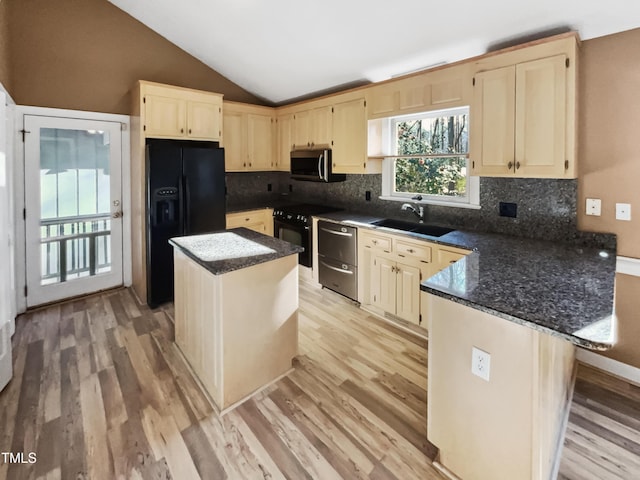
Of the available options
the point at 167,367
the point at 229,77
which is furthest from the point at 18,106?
the point at 167,367

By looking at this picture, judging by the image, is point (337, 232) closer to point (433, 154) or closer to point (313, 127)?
point (433, 154)

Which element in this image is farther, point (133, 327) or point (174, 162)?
point (174, 162)

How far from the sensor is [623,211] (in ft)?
7.43

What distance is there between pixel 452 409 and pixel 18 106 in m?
4.49

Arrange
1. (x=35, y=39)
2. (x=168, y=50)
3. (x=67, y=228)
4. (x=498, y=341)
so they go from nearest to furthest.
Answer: (x=498, y=341), (x=35, y=39), (x=67, y=228), (x=168, y=50)

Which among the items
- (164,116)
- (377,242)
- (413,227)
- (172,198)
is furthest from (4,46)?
(413,227)

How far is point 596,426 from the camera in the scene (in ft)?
6.28

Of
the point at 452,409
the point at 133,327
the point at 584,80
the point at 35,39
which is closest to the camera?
the point at 452,409

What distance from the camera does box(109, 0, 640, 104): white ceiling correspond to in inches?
85.7

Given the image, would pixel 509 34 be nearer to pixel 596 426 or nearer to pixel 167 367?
pixel 596 426

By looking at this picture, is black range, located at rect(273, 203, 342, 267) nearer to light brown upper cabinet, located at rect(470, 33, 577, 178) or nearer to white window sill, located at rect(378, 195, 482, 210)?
white window sill, located at rect(378, 195, 482, 210)

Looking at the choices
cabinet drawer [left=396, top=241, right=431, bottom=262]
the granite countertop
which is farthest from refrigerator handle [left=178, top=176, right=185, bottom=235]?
cabinet drawer [left=396, top=241, right=431, bottom=262]

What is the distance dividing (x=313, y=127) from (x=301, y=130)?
9.9 inches

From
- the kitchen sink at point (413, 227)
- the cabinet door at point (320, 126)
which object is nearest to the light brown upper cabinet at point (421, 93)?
the cabinet door at point (320, 126)
